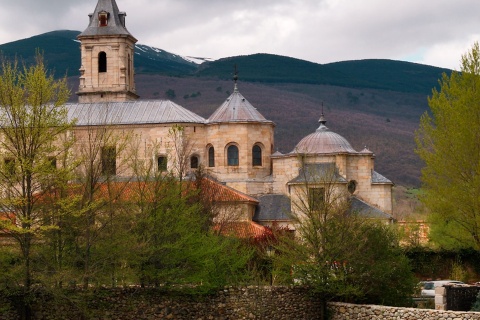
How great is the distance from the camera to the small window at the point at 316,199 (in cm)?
3588

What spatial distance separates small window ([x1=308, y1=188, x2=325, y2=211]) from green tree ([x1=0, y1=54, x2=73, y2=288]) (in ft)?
32.7

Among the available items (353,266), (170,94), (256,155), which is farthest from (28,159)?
(170,94)

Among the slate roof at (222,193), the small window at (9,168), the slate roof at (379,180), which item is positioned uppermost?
the slate roof at (379,180)

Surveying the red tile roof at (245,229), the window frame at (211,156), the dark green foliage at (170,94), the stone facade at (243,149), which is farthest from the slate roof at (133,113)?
the dark green foliage at (170,94)

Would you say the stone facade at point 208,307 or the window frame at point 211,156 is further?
the window frame at point 211,156

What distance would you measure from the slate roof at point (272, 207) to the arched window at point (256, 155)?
7.69ft

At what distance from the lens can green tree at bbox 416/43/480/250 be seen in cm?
3888

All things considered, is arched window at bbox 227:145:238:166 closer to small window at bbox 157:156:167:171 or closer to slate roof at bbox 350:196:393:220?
small window at bbox 157:156:167:171

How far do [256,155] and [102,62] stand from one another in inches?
562

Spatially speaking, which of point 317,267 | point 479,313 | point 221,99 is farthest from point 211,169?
point 221,99

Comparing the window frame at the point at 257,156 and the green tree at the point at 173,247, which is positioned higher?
the window frame at the point at 257,156

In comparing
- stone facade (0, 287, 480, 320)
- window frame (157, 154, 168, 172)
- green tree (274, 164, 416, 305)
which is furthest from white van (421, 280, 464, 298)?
window frame (157, 154, 168, 172)

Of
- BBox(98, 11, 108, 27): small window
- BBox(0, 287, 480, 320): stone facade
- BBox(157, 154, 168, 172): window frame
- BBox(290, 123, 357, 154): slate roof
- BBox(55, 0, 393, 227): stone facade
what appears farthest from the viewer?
BBox(98, 11, 108, 27): small window

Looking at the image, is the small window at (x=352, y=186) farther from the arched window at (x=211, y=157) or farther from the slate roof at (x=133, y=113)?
the slate roof at (x=133, y=113)
